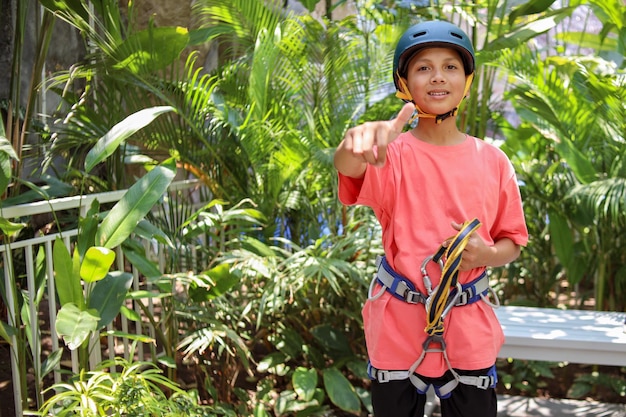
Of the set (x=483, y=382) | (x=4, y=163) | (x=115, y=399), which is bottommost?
(x=115, y=399)

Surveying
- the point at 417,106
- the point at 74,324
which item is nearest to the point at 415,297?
the point at 417,106

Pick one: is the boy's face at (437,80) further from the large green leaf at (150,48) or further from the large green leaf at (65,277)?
the large green leaf at (150,48)

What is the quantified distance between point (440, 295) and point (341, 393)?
1.89 m

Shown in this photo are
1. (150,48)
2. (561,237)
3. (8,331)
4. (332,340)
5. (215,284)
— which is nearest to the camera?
(8,331)

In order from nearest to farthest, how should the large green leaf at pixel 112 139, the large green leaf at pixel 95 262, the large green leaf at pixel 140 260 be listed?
the large green leaf at pixel 95 262
the large green leaf at pixel 112 139
the large green leaf at pixel 140 260

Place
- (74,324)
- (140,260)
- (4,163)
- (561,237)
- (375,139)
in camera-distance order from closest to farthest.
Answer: (375,139) < (74,324) < (4,163) < (140,260) < (561,237)

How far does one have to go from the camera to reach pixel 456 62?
81.0 inches

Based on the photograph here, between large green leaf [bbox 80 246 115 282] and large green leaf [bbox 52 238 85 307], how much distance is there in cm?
5

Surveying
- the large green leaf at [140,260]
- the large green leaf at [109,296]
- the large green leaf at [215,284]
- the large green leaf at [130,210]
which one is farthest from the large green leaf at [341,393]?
the large green leaf at [130,210]

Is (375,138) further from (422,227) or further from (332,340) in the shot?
(332,340)

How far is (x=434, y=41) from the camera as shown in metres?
2.01

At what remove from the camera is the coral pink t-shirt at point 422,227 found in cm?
204

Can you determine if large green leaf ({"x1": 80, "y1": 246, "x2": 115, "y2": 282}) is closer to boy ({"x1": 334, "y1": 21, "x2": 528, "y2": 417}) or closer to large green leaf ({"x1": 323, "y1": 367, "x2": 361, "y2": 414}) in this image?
boy ({"x1": 334, "y1": 21, "x2": 528, "y2": 417})

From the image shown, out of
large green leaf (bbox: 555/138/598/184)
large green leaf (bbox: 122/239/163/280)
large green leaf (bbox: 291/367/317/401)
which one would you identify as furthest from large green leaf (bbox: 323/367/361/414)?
large green leaf (bbox: 555/138/598/184)
